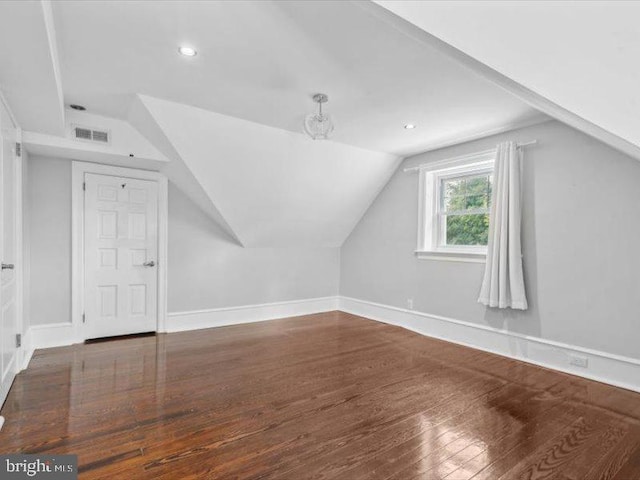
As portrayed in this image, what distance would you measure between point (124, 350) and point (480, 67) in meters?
3.93

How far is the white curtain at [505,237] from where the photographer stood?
347 centimetres

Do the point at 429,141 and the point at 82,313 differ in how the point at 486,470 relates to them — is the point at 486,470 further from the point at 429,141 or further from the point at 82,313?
the point at 82,313

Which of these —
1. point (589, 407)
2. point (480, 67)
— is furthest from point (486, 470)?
point (480, 67)

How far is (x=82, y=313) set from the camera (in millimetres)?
3850

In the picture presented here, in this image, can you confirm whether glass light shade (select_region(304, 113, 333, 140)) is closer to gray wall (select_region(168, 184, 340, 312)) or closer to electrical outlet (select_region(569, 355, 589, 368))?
gray wall (select_region(168, 184, 340, 312))

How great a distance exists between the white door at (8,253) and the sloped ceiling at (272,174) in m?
1.01

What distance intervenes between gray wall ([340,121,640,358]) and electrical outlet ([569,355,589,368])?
12cm

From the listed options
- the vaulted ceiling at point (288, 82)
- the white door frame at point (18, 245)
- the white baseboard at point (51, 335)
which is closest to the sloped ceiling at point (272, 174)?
the vaulted ceiling at point (288, 82)

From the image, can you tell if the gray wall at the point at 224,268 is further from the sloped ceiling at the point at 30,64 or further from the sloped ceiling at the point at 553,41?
the sloped ceiling at the point at 553,41

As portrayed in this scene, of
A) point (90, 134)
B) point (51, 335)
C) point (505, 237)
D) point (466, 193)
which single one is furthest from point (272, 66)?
point (51, 335)

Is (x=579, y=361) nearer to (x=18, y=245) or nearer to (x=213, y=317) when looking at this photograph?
(x=213, y=317)

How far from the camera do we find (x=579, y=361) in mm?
3141

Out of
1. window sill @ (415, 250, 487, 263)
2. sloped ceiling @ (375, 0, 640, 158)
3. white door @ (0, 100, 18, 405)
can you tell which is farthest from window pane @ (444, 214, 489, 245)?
white door @ (0, 100, 18, 405)

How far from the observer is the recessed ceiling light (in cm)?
226
